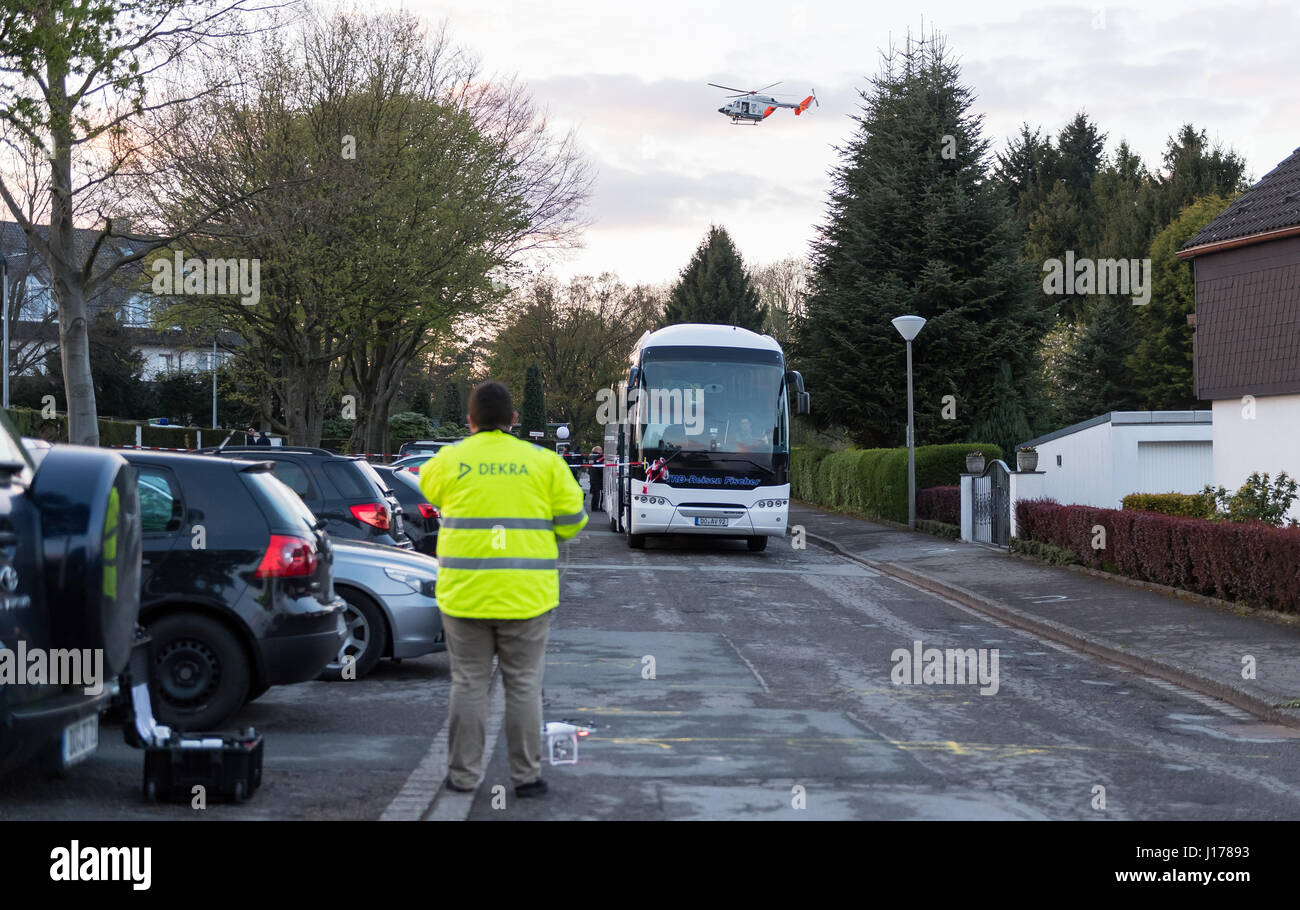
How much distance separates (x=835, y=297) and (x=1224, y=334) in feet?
48.1

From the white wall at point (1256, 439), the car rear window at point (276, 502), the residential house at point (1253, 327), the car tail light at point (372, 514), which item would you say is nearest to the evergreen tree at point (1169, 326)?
the residential house at point (1253, 327)

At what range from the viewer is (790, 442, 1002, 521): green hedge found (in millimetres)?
30406

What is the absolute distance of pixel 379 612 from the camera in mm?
10258

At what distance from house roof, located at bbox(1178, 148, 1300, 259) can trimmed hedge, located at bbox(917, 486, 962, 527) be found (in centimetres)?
620

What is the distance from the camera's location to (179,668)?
7.87 m

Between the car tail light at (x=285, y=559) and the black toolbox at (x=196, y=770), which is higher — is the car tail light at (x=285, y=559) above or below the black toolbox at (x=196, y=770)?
above

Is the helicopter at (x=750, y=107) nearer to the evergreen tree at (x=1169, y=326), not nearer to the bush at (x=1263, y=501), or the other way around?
the evergreen tree at (x=1169, y=326)

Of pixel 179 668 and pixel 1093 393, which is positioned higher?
pixel 1093 393

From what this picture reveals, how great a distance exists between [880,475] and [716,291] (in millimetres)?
42811

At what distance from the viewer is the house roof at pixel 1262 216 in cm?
2253

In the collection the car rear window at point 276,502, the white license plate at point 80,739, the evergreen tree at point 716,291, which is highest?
the evergreen tree at point 716,291

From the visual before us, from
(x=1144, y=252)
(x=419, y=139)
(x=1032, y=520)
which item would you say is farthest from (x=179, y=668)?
(x=1144, y=252)

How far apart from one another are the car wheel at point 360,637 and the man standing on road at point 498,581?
3696 millimetres
